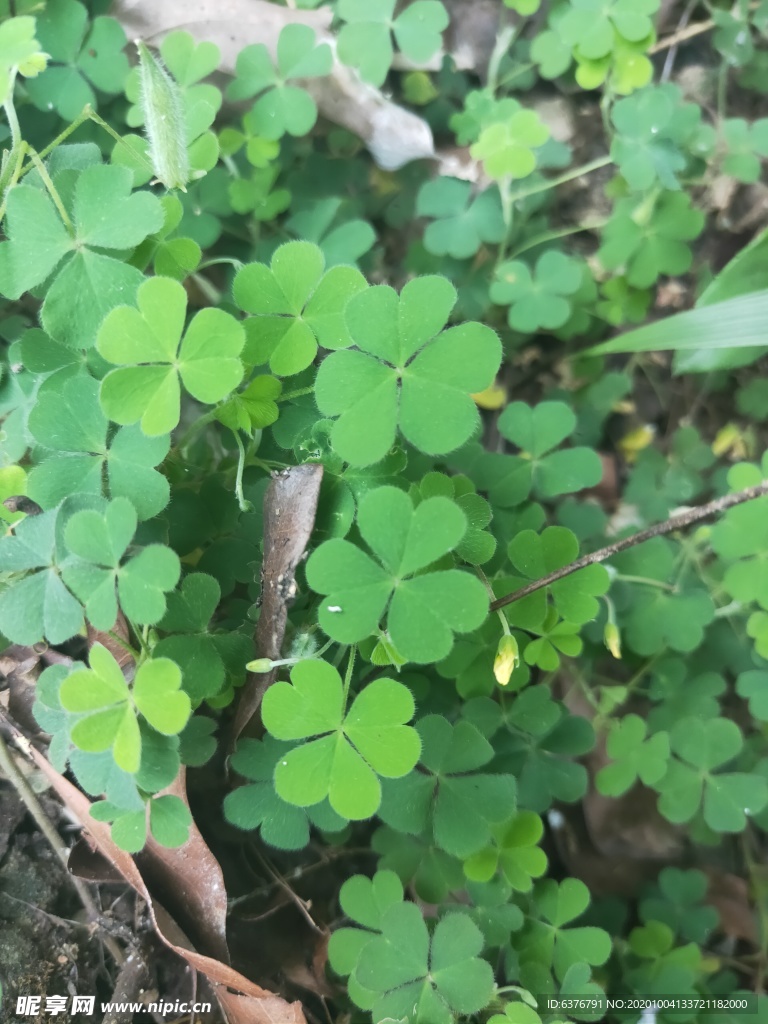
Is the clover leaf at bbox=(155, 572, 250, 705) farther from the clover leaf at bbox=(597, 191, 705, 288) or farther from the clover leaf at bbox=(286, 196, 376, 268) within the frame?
the clover leaf at bbox=(597, 191, 705, 288)

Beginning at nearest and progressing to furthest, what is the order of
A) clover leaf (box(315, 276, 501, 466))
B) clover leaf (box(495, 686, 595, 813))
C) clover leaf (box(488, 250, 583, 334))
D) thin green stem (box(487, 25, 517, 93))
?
clover leaf (box(315, 276, 501, 466)) → clover leaf (box(495, 686, 595, 813)) → clover leaf (box(488, 250, 583, 334)) → thin green stem (box(487, 25, 517, 93))

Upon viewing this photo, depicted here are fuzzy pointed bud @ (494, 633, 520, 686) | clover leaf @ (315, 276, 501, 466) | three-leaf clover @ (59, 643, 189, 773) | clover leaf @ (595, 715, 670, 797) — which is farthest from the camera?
clover leaf @ (595, 715, 670, 797)

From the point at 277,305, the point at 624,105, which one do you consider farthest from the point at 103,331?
the point at 624,105

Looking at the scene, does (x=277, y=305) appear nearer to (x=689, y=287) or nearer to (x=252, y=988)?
(x=252, y=988)

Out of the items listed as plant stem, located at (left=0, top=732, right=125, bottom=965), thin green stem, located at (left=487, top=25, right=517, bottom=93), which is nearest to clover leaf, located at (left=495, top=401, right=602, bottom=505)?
thin green stem, located at (left=487, top=25, right=517, bottom=93)

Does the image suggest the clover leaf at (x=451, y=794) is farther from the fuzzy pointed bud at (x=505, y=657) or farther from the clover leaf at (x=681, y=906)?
the clover leaf at (x=681, y=906)

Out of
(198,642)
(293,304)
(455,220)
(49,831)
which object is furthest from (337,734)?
(455,220)
